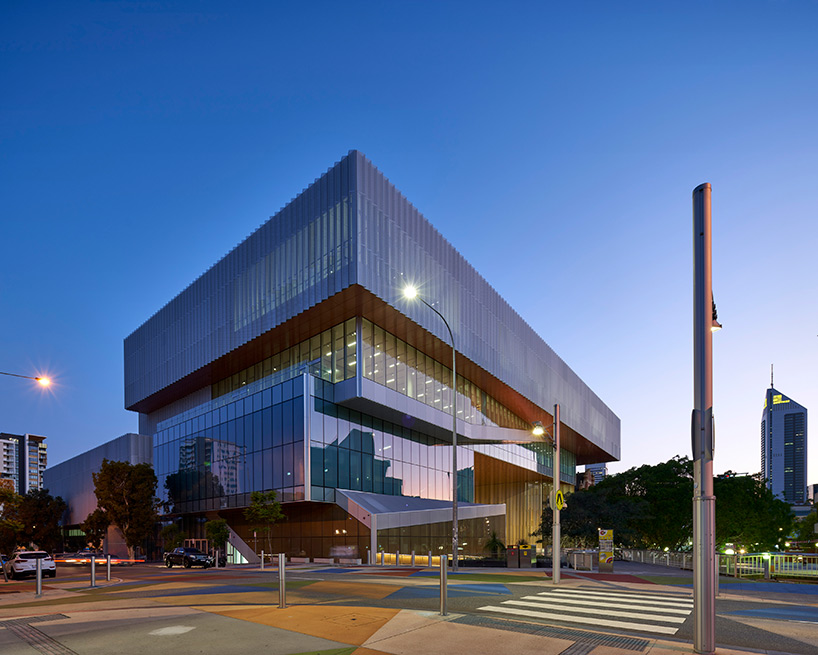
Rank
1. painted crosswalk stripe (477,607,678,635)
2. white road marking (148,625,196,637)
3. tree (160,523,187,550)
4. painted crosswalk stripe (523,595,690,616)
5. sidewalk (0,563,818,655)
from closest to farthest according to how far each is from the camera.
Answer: sidewalk (0,563,818,655)
white road marking (148,625,196,637)
painted crosswalk stripe (477,607,678,635)
painted crosswalk stripe (523,595,690,616)
tree (160,523,187,550)

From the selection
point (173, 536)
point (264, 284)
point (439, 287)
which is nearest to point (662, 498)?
point (439, 287)

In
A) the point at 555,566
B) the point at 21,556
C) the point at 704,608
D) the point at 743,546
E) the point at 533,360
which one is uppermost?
the point at 533,360

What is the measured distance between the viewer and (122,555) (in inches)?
2655

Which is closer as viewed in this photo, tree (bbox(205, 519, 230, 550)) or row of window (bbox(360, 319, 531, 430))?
row of window (bbox(360, 319, 531, 430))

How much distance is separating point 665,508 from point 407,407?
108 ft

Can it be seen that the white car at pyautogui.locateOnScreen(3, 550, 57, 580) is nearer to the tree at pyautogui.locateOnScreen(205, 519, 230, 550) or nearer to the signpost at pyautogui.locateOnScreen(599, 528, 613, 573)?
the tree at pyautogui.locateOnScreen(205, 519, 230, 550)

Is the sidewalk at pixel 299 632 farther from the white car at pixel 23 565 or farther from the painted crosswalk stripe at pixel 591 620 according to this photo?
the white car at pixel 23 565

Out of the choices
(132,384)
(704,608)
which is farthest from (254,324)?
(704,608)

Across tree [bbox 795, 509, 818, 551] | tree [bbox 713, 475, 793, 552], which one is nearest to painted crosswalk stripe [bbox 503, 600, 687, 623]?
tree [bbox 713, 475, 793, 552]

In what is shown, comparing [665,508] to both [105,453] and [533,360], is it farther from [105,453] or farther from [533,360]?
[105,453]

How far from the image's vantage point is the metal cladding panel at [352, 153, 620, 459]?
3909cm

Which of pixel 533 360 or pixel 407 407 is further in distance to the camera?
pixel 533 360

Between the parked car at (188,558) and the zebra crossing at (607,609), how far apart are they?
26.1 meters

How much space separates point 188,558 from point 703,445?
35384 mm
